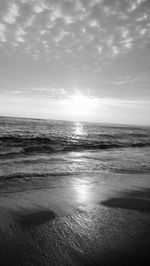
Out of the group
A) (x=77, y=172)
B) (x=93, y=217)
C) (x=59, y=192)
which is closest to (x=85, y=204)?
(x=93, y=217)

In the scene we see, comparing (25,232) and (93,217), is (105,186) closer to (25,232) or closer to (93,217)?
(93,217)

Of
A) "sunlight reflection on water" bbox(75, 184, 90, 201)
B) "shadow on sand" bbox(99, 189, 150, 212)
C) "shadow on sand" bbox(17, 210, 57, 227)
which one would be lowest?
"sunlight reflection on water" bbox(75, 184, 90, 201)

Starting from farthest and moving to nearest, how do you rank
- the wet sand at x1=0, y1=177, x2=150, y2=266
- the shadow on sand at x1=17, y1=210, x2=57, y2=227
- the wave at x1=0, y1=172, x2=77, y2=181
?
the wave at x1=0, y1=172, x2=77, y2=181
the shadow on sand at x1=17, y1=210, x2=57, y2=227
the wet sand at x1=0, y1=177, x2=150, y2=266

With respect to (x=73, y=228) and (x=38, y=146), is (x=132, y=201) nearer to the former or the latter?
(x=73, y=228)

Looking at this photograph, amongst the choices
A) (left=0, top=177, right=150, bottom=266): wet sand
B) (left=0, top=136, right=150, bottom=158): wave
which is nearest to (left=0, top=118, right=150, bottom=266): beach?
(left=0, top=177, right=150, bottom=266): wet sand

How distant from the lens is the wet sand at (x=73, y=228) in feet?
8.12

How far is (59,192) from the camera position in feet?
16.6

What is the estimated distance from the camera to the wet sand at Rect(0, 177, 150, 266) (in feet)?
8.12

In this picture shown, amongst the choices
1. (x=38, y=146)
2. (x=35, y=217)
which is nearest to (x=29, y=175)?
(x=35, y=217)

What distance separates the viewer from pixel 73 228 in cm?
319

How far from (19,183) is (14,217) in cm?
224

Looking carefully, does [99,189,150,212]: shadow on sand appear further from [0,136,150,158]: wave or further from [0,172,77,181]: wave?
[0,136,150,158]: wave

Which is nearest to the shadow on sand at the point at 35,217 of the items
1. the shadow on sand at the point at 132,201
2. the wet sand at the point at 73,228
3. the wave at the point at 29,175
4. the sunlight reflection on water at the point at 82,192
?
the wet sand at the point at 73,228

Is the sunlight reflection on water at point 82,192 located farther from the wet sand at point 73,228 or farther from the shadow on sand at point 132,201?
the shadow on sand at point 132,201
